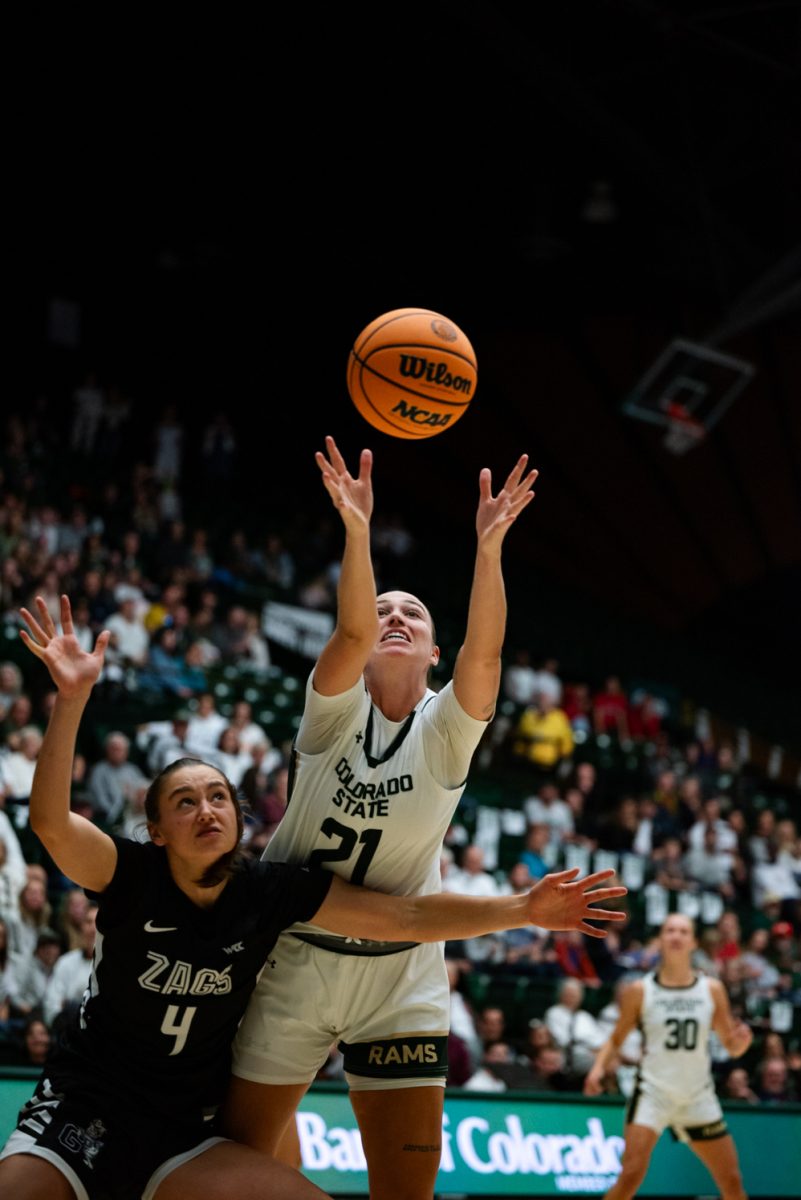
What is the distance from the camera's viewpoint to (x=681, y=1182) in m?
10.1

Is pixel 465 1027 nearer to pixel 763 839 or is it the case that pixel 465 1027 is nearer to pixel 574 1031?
pixel 574 1031

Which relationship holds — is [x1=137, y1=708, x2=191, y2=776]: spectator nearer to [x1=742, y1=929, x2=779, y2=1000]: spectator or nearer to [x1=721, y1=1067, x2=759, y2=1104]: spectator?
[x1=721, y1=1067, x2=759, y2=1104]: spectator

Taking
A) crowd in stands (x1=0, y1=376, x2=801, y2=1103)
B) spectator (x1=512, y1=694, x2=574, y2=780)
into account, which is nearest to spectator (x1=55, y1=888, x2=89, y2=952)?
crowd in stands (x1=0, y1=376, x2=801, y2=1103)

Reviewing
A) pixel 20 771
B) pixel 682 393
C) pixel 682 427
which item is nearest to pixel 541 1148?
pixel 20 771

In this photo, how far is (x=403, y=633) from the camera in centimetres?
478

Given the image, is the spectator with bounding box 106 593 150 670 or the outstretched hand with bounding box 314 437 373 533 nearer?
the outstretched hand with bounding box 314 437 373 533

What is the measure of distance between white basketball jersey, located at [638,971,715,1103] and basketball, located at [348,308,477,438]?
16.2 feet

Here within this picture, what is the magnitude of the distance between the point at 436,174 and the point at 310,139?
1.67 metres

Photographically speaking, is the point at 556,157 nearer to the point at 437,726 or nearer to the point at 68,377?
the point at 68,377

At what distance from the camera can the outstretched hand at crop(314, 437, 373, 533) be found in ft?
14.7

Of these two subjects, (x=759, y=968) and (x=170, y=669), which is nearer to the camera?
(x=759, y=968)

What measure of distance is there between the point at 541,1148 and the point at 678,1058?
1240mm

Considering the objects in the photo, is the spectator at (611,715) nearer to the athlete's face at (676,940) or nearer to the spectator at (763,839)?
the spectator at (763,839)

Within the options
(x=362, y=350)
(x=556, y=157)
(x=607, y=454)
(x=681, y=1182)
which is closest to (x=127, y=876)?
(x=362, y=350)
